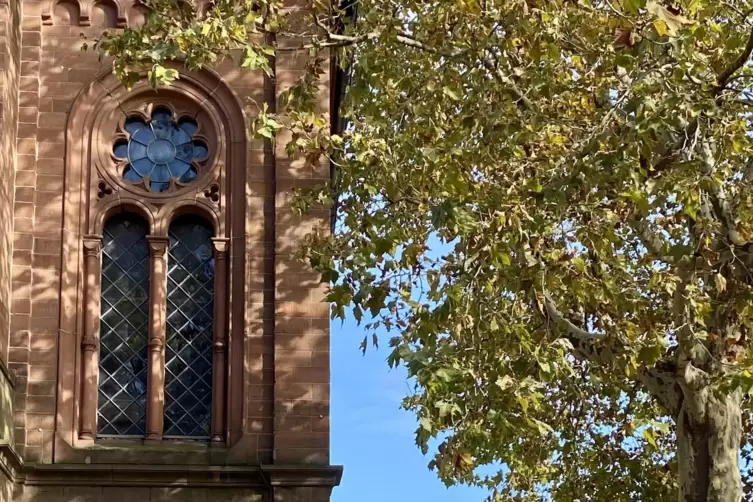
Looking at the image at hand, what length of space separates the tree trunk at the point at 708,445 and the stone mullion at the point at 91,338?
244 inches

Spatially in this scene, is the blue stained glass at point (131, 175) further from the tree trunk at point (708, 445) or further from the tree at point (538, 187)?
the tree trunk at point (708, 445)

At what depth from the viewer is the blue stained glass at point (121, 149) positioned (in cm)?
1655

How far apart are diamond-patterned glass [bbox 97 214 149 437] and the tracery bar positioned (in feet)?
2.53

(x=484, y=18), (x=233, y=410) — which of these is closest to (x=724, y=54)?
(x=484, y=18)

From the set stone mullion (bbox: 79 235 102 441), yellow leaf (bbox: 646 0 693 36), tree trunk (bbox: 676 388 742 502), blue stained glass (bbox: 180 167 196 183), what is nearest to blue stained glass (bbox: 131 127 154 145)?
blue stained glass (bbox: 180 167 196 183)

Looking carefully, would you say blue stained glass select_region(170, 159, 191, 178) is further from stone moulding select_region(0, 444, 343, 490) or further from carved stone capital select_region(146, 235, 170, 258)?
stone moulding select_region(0, 444, 343, 490)

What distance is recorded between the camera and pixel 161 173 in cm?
1655

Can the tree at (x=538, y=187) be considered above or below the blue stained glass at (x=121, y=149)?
below

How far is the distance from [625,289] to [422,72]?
9.38 feet

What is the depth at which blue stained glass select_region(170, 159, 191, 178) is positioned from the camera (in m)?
16.6

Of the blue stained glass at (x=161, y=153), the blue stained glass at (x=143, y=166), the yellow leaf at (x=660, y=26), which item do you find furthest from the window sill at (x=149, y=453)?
the yellow leaf at (x=660, y=26)

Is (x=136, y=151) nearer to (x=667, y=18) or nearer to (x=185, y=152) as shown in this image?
(x=185, y=152)

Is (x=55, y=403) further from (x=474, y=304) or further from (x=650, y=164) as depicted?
(x=650, y=164)

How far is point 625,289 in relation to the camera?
43.9 ft
